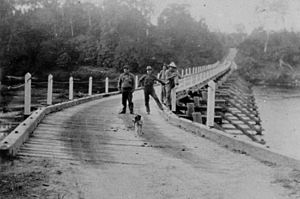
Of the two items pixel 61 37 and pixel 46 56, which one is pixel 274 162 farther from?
pixel 61 37

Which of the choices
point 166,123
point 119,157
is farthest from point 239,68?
point 119,157

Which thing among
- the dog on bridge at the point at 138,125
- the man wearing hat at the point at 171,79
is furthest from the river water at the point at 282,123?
the dog on bridge at the point at 138,125

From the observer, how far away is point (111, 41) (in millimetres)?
70188

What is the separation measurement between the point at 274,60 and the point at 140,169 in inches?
3166

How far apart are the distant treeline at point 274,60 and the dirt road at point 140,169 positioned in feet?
216

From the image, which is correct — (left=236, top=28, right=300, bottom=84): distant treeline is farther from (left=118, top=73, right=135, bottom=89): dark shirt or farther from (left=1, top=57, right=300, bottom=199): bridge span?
(left=1, top=57, right=300, bottom=199): bridge span

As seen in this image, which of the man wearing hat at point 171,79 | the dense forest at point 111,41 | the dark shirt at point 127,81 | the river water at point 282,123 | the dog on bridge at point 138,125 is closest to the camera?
the dog on bridge at point 138,125

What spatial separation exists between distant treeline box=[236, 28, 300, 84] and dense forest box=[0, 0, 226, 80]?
33.5 feet

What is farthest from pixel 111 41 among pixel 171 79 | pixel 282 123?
pixel 171 79

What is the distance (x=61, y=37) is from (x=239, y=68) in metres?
32.9

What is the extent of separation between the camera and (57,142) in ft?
28.0

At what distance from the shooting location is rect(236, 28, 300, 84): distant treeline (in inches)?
2980

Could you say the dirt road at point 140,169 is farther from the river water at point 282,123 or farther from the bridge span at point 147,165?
the river water at point 282,123

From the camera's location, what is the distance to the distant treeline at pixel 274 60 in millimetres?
75688
